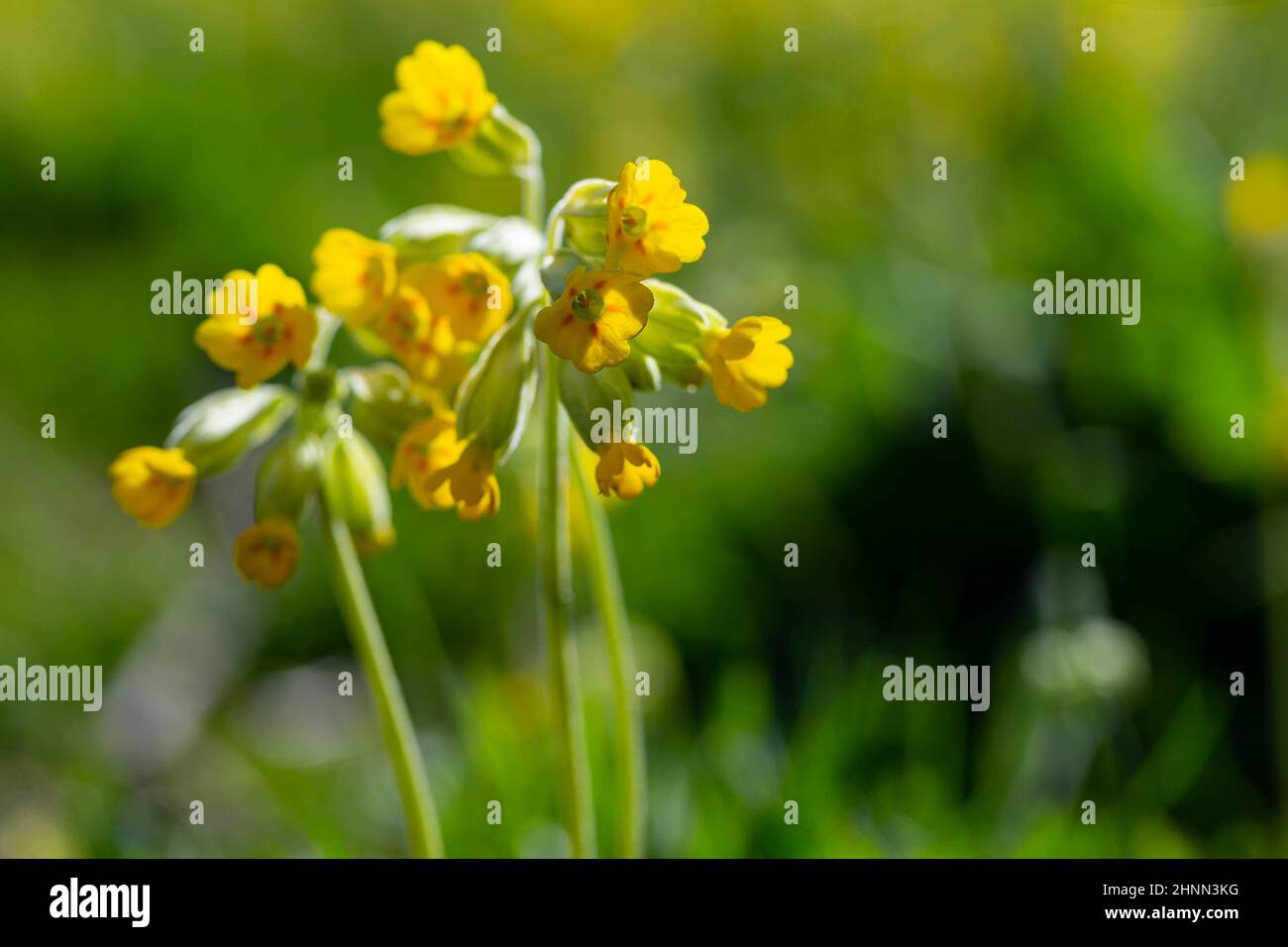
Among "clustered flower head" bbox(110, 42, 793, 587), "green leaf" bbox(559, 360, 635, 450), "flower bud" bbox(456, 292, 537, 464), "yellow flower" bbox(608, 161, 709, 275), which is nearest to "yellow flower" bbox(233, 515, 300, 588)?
"clustered flower head" bbox(110, 42, 793, 587)

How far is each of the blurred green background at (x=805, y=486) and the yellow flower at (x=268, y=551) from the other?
1.93 ft

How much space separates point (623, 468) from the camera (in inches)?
43.4

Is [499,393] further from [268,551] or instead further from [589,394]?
[268,551]

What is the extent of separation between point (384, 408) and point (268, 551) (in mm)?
181

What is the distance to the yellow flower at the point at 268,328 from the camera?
1.20 m

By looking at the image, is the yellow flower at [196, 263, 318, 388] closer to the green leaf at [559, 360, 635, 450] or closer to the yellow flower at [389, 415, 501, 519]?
the yellow flower at [389, 415, 501, 519]

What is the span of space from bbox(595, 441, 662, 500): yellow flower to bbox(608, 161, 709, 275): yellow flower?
154 millimetres

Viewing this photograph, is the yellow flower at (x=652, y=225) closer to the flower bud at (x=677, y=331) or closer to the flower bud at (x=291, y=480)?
the flower bud at (x=677, y=331)

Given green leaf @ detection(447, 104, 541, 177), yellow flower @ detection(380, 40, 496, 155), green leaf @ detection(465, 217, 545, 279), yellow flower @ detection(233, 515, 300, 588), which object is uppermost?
yellow flower @ detection(380, 40, 496, 155)

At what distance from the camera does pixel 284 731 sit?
→ 2215mm

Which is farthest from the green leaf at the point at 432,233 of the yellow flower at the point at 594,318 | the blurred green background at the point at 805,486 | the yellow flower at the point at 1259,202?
the yellow flower at the point at 1259,202

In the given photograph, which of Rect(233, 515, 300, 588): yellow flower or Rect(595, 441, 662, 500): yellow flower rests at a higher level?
Rect(595, 441, 662, 500): yellow flower

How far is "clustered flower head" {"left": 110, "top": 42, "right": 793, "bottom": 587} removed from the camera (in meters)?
1.06

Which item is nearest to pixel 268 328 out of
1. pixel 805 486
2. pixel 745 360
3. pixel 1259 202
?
pixel 745 360
